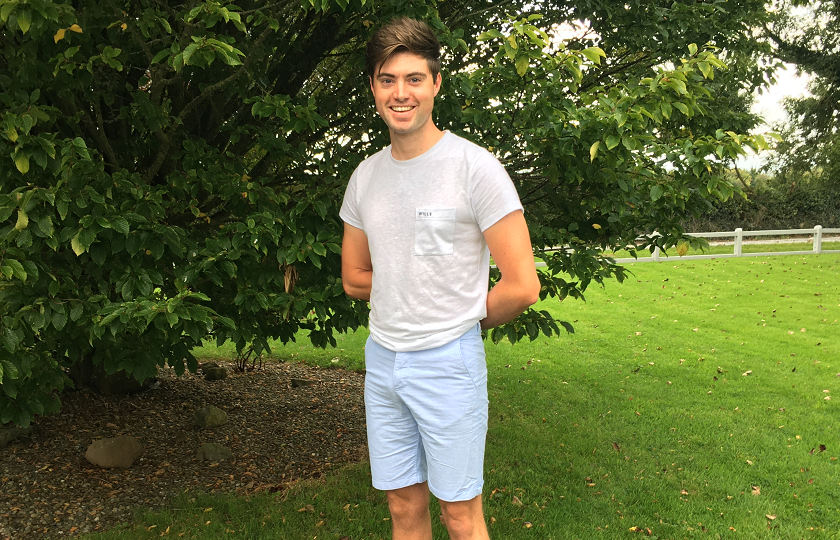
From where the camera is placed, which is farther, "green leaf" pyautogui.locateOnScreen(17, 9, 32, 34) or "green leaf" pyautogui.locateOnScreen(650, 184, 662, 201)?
"green leaf" pyautogui.locateOnScreen(650, 184, 662, 201)

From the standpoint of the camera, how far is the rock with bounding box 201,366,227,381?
750 centimetres

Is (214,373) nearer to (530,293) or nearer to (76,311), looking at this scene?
(76,311)

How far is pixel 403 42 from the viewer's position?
6.83 feet

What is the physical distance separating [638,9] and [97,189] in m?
3.36

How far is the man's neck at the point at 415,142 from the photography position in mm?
2162

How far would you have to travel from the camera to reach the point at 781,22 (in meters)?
19.5

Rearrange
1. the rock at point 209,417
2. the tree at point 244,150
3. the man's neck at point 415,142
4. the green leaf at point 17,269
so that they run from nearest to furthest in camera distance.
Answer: the man's neck at point 415,142 → the green leaf at point 17,269 → the tree at point 244,150 → the rock at point 209,417

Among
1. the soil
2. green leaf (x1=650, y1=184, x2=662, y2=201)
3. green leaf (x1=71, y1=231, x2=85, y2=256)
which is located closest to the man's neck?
green leaf (x1=71, y1=231, x2=85, y2=256)

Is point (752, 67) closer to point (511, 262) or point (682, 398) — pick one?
point (682, 398)

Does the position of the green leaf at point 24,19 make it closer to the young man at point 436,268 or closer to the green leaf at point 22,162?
the green leaf at point 22,162

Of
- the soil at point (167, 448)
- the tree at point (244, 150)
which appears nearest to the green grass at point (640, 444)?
the soil at point (167, 448)

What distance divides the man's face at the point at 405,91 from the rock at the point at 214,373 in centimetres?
603

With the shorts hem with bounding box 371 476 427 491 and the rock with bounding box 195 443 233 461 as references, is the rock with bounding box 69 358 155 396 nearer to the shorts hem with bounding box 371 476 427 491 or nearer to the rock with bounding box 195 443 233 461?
the rock with bounding box 195 443 233 461

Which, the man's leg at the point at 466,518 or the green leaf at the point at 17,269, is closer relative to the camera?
the man's leg at the point at 466,518
